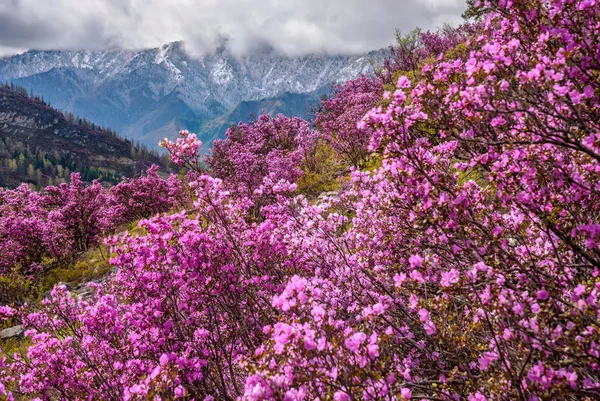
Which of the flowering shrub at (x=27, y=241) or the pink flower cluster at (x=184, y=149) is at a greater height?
the flowering shrub at (x=27, y=241)

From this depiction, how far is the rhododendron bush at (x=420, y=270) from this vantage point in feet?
8.70

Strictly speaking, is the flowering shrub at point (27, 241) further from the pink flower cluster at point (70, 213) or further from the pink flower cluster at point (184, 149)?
the pink flower cluster at point (184, 149)

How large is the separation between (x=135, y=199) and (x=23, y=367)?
51.5ft

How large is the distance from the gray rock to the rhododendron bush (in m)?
5.61

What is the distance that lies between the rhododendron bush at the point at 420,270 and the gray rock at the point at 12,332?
5609mm

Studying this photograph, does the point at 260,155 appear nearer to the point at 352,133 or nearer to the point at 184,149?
the point at 352,133

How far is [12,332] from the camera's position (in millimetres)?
11508

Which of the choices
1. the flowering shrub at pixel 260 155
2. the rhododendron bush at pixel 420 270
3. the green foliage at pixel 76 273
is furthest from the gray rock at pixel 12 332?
Answer: the flowering shrub at pixel 260 155

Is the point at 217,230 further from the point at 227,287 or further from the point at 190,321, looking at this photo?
the point at 190,321

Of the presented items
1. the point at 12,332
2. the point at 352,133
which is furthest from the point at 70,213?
the point at 352,133

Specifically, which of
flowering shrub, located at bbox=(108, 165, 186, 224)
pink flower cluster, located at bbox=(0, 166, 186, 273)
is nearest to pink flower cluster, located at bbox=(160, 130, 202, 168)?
pink flower cluster, located at bbox=(0, 166, 186, 273)

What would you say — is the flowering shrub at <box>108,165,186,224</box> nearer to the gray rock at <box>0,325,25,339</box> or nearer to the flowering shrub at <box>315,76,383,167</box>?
the gray rock at <box>0,325,25,339</box>

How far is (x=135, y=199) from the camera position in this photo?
21047 mm

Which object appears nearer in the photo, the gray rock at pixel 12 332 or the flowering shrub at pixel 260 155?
the gray rock at pixel 12 332
